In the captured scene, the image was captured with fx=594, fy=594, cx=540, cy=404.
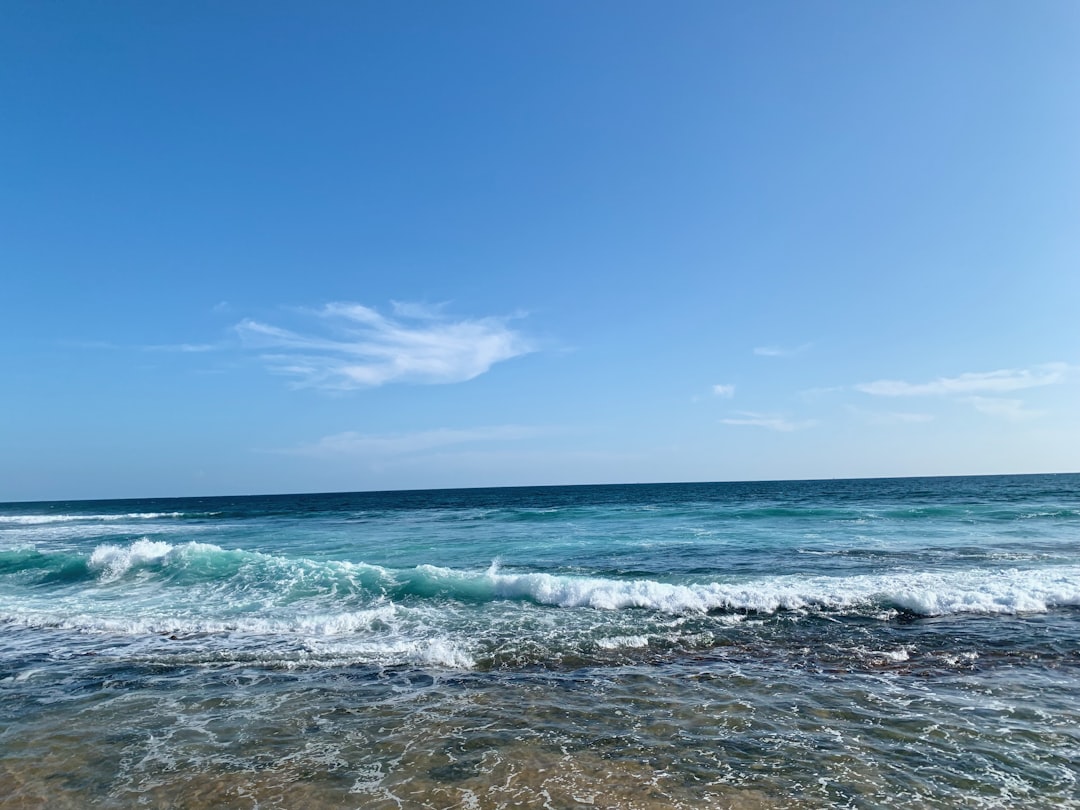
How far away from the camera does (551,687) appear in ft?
27.7

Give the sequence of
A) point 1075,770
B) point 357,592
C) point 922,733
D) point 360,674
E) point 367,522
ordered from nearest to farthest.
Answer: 1. point 1075,770
2. point 922,733
3. point 360,674
4. point 357,592
5. point 367,522

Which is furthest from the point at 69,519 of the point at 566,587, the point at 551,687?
the point at 551,687

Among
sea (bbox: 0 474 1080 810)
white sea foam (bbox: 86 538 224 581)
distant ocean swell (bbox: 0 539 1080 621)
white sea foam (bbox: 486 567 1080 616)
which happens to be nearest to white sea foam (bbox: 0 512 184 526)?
white sea foam (bbox: 86 538 224 581)

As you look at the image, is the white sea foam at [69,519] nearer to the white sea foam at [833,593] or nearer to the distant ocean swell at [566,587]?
the distant ocean swell at [566,587]

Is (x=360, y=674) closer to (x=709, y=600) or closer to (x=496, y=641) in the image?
(x=496, y=641)

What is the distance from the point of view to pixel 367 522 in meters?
42.9

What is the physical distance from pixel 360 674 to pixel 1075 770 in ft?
28.7

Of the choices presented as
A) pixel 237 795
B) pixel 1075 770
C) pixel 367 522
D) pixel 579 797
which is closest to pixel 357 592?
pixel 237 795

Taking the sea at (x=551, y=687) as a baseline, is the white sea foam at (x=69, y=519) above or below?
below

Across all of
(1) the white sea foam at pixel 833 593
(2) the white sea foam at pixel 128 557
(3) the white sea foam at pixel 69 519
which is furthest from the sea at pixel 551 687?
(3) the white sea foam at pixel 69 519

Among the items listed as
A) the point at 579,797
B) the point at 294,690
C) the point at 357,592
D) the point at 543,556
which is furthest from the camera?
the point at 543,556

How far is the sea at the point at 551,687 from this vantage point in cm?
573

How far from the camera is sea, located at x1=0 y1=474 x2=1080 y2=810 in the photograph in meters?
5.73

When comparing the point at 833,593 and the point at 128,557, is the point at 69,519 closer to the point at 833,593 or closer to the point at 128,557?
the point at 128,557
